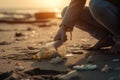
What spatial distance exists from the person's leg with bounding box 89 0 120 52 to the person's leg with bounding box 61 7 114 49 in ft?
1.70

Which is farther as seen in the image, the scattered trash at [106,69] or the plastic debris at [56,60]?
the plastic debris at [56,60]

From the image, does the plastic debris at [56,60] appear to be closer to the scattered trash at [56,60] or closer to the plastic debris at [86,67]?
the scattered trash at [56,60]

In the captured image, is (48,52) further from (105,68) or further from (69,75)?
(69,75)

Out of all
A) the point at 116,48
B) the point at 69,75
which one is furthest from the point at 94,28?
the point at 69,75

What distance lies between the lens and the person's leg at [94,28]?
604 centimetres

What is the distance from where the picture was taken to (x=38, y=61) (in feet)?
18.1

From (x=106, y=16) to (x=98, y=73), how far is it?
1.15 m

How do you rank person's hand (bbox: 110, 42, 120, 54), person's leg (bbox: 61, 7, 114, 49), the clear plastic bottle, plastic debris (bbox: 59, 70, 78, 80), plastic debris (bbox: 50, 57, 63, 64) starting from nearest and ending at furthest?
plastic debris (bbox: 59, 70, 78, 80), plastic debris (bbox: 50, 57, 63, 64), person's hand (bbox: 110, 42, 120, 54), the clear plastic bottle, person's leg (bbox: 61, 7, 114, 49)

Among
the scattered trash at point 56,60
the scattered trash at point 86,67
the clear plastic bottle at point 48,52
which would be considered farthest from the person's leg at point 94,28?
the scattered trash at point 86,67

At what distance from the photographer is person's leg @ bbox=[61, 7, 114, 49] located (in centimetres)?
604

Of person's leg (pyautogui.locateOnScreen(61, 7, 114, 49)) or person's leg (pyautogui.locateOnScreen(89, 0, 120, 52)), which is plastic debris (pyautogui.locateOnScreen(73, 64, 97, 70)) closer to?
person's leg (pyautogui.locateOnScreen(89, 0, 120, 52))

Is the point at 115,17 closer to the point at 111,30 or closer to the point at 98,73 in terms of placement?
the point at 111,30

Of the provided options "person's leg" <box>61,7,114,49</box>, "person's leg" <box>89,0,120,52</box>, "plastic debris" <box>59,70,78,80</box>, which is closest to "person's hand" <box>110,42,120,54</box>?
"person's leg" <box>89,0,120,52</box>

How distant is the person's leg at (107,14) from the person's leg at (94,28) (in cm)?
52
